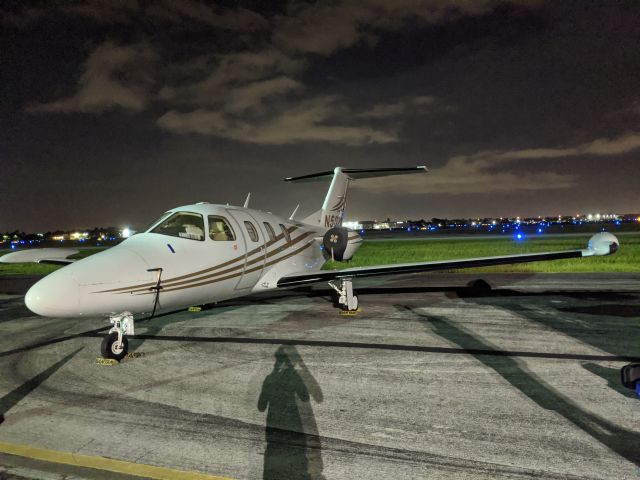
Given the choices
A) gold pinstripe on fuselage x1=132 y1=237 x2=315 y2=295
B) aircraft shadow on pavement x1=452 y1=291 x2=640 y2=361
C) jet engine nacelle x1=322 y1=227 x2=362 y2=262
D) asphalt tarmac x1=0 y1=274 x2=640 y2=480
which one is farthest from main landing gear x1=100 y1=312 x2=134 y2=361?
aircraft shadow on pavement x1=452 y1=291 x2=640 y2=361

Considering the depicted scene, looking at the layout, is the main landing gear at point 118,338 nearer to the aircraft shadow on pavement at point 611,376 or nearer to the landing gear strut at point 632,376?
the landing gear strut at point 632,376

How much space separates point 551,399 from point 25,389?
23.2 ft

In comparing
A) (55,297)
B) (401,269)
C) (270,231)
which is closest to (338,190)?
(270,231)

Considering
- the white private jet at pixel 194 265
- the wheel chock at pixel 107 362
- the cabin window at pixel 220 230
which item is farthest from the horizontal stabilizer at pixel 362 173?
the wheel chock at pixel 107 362

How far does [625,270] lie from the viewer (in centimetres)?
1991

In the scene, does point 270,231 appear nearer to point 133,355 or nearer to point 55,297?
point 133,355

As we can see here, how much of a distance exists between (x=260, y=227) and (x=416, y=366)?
217 inches

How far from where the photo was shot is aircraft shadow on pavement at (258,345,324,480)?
389cm

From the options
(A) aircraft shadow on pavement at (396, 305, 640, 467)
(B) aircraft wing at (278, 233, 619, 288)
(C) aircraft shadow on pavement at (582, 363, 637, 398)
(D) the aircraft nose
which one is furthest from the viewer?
(B) aircraft wing at (278, 233, 619, 288)

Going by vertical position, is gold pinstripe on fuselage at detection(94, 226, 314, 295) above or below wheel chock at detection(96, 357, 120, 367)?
above

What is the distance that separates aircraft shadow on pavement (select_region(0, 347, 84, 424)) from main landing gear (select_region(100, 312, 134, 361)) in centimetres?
80

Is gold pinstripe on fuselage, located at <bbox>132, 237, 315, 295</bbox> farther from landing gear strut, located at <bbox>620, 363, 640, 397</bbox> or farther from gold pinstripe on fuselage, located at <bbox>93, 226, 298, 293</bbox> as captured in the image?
landing gear strut, located at <bbox>620, 363, 640, 397</bbox>

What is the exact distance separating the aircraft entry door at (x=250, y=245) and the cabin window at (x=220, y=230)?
249 millimetres

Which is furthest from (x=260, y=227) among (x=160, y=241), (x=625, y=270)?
(x=625, y=270)
